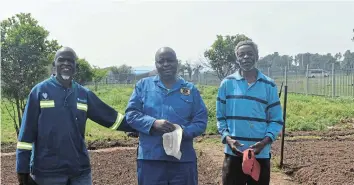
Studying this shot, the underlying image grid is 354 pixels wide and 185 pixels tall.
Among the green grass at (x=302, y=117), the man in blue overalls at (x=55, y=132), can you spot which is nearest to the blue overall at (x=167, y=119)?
the man in blue overalls at (x=55, y=132)

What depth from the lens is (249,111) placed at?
11.0ft

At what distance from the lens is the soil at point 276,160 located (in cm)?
593

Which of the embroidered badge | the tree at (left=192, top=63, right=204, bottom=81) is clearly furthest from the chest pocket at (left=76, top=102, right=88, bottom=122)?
the tree at (left=192, top=63, right=204, bottom=81)

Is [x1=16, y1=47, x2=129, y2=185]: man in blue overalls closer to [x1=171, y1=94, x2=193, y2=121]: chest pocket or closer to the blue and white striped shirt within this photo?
[x1=171, y1=94, x2=193, y2=121]: chest pocket

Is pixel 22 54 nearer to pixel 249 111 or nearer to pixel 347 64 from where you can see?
pixel 249 111

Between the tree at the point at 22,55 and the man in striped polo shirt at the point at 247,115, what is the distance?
268 inches

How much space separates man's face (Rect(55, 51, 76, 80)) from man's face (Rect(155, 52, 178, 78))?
2.21ft

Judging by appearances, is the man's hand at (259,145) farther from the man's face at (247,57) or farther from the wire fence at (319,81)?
the wire fence at (319,81)

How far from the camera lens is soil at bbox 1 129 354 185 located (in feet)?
19.5

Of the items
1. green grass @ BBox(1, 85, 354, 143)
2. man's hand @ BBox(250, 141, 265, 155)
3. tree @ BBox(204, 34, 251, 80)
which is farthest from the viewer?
tree @ BBox(204, 34, 251, 80)

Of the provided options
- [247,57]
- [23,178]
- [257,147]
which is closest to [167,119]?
[257,147]

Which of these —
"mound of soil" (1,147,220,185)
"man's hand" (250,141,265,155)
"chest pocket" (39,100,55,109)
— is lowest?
"mound of soil" (1,147,220,185)

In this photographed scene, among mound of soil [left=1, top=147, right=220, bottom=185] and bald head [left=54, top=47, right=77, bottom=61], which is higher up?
bald head [left=54, top=47, right=77, bottom=61]

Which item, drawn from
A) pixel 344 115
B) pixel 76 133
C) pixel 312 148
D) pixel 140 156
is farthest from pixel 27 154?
pixel 344 115
